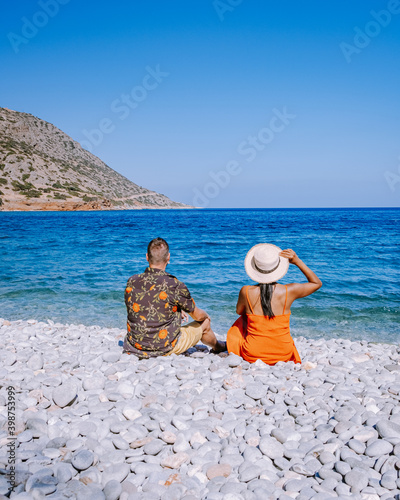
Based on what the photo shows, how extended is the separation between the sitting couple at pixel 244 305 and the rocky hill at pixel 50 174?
6052 centimetres

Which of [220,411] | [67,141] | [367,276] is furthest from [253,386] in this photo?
[67,141]

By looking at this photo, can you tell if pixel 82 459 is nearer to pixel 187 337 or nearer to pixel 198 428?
pixel 198 428

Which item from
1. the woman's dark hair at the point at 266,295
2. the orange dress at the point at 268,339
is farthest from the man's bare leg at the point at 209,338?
the woman's dark hair at the point at 266,295

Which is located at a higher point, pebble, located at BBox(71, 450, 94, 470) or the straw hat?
the straw hat

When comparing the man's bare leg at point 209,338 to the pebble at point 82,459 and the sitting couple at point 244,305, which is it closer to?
the sitting couple at point 244,305

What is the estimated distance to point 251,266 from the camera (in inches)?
183

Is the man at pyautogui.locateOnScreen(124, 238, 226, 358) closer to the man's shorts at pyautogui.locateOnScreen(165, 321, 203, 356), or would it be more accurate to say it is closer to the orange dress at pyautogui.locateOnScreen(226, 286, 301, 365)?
the man's shorts at pyautogui.locateOnScreen(165, 321, 203, 356)

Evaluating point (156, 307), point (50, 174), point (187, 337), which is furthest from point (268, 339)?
point (50, 174)

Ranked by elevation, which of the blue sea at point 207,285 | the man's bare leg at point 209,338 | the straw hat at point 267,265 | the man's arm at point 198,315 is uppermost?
the straw hat at point 267,265

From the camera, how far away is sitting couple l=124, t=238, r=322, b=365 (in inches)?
177

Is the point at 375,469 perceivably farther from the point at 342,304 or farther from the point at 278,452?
the point at 342,304

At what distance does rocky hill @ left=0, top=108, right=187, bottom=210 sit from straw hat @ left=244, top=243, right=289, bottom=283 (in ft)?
201

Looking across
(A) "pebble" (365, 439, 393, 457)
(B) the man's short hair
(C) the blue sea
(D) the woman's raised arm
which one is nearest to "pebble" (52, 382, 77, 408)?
(B) the man's short hair

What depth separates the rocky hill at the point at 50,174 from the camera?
61784 millimetres
